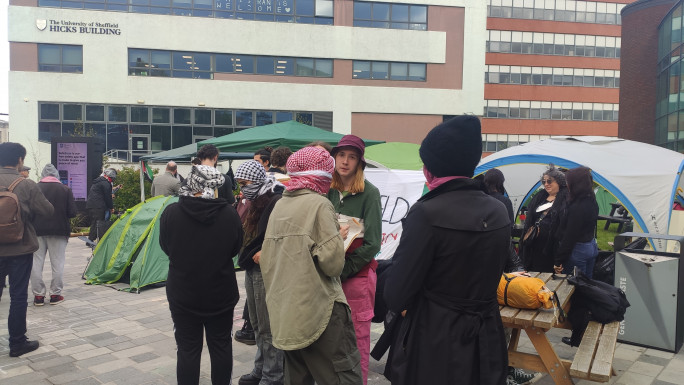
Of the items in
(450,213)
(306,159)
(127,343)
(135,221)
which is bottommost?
(127,343)

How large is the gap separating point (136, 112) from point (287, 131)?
23.5 meters

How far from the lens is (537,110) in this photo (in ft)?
165

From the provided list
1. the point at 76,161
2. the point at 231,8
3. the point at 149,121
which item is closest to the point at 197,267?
the point at 76,161

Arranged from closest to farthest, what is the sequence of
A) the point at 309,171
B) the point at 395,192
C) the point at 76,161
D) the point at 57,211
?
1. the point at 309,171
2. the point at 57,211
3. the point at 395,192
4. the point at 76,161

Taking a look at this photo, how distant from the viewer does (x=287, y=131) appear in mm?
8898

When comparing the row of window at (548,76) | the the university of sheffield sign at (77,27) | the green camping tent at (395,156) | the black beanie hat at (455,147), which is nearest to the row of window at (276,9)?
the the university of sheffield sign at (77,27)

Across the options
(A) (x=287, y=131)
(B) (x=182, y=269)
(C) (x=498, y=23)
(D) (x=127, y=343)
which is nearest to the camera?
(B) (x=182, y=269)

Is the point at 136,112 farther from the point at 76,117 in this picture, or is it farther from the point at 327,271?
the point at 327,271

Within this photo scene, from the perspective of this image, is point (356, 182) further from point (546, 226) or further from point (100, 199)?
point (100, 199)

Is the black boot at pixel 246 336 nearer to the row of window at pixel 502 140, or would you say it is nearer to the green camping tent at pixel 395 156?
the green camping tent at pixel 395 156

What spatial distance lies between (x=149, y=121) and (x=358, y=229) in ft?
94.1

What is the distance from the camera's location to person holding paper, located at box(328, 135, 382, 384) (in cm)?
340

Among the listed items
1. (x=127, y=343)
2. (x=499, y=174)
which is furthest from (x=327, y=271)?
(x=499, y=174)

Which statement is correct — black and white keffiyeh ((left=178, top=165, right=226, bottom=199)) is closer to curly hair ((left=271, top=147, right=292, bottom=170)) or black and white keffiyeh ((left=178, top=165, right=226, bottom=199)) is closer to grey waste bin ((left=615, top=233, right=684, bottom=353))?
curly hair ((left=271, top=147, right=292, bottom=170))
